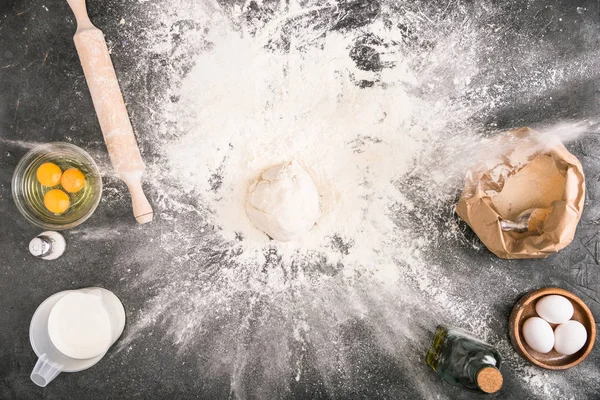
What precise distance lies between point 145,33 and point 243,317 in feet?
3.62

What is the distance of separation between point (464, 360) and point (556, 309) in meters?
0.37

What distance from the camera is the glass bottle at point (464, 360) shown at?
1211 millimetres

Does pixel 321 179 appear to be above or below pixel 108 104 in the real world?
below

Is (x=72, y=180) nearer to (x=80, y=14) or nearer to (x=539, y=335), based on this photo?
(x=80, y=14)

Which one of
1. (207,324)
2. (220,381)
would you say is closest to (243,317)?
(207,324)

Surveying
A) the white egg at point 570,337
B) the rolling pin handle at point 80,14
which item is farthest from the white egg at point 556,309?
the rolling pin handle at point 80,14

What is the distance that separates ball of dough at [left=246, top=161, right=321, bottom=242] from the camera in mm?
1365

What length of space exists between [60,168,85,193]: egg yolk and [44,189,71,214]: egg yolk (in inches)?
1.1

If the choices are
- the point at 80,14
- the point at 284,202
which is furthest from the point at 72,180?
the point at 284,202

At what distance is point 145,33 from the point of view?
151 centimetres

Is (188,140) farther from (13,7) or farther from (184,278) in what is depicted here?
(13,7)

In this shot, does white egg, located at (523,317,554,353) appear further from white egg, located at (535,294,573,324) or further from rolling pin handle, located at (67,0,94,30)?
rolling pin handle, located at (67,0,94,30)

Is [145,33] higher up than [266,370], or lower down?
higher up

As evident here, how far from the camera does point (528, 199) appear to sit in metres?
1.46
